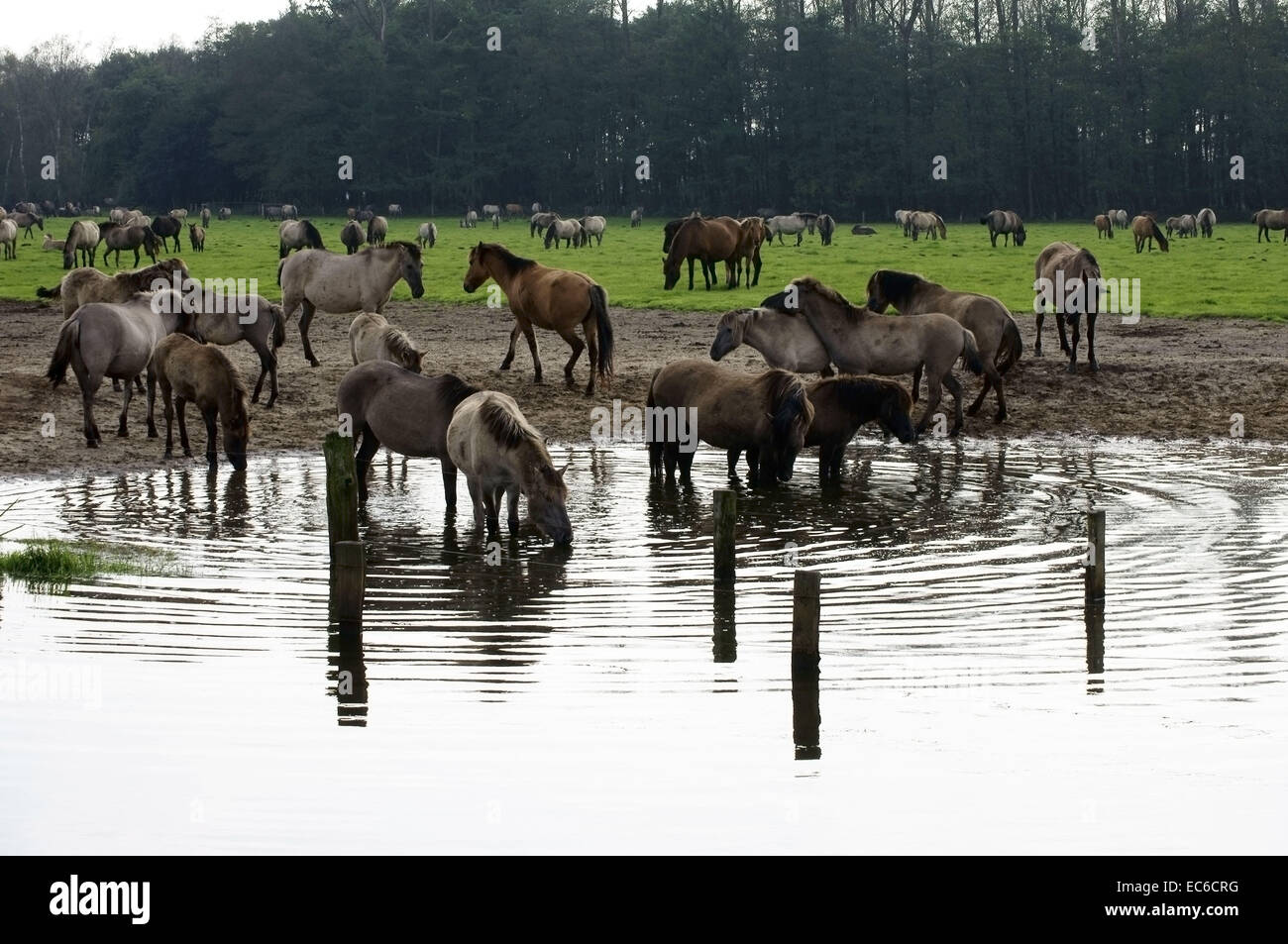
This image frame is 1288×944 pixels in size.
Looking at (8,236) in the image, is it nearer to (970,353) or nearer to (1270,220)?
(970,353)

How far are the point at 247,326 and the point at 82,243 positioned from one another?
84.2 ft

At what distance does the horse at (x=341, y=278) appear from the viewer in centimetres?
2183

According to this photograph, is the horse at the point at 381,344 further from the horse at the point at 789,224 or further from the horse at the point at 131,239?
the horse at the point at 789,224

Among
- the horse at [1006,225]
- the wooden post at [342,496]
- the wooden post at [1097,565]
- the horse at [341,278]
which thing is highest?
the horse at [1006,225]

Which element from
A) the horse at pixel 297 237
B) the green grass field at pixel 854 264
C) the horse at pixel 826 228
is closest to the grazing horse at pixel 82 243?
the green grass field at pixel 854 264

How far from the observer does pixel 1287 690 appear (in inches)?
323

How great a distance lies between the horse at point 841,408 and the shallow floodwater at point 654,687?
124 cm

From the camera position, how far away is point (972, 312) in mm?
17469

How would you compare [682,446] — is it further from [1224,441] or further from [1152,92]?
[1152,92]

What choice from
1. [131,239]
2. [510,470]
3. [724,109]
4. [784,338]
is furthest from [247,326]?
[724,109]

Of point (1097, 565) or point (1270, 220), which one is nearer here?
point (1097, 565)

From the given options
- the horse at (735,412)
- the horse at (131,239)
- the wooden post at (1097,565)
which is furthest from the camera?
the horse at (131,239)

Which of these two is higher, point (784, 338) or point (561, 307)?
point (561, 307)

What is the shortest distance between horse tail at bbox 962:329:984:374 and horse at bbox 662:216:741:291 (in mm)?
14963
